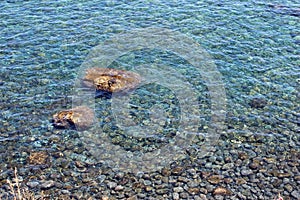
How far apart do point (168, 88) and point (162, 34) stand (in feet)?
23.8

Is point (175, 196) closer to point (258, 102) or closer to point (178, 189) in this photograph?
point (178, 189)

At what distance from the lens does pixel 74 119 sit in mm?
25141

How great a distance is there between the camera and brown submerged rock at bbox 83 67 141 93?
27922mm

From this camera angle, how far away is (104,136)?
80.7ft

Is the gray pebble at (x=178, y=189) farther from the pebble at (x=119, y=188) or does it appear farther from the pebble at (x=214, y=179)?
the pebble at (x=119, y=188)

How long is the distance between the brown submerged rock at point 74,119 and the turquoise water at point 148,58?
50 cm

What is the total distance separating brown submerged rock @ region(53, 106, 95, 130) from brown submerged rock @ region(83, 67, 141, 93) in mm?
2677

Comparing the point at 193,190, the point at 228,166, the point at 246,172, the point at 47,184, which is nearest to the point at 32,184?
the point at 47,184

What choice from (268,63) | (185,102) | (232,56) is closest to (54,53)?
(185,102)

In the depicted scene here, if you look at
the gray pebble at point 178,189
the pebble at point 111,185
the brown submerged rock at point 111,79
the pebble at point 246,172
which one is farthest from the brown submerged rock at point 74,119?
the pebble at point 246,172

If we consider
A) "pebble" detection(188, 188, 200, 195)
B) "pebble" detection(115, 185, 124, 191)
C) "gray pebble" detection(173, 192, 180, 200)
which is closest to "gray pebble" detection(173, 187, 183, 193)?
"gray pebble" detection(173, 192, 180, 200)

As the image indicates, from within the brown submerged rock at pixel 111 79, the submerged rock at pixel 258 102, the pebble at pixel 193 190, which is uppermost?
the brown submerged rock at pixel 111 79

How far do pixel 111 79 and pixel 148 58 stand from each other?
4501 millimetres

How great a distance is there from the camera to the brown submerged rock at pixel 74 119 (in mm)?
25078
